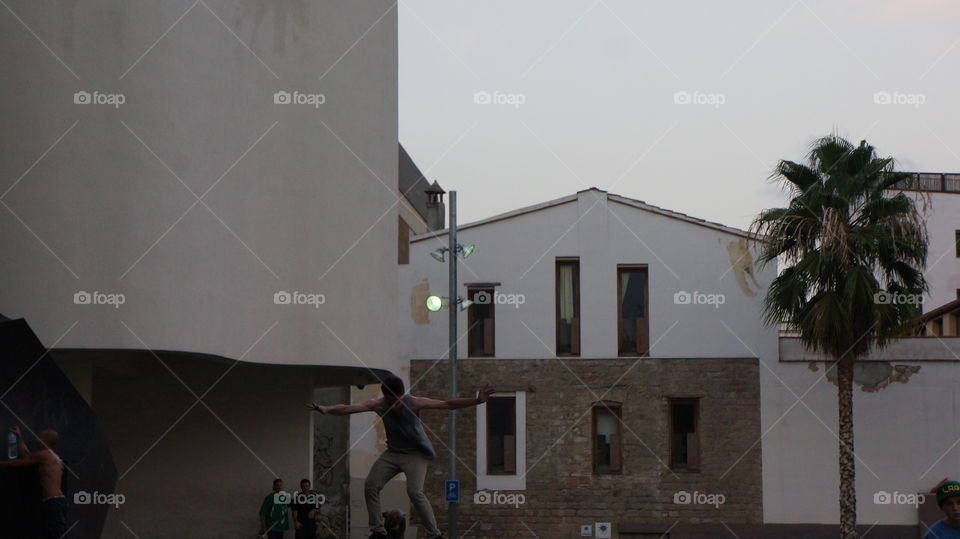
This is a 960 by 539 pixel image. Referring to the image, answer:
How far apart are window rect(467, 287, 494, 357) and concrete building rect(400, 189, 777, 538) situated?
4 cm

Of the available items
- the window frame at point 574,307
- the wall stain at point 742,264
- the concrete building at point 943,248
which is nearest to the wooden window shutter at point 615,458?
the window frame at point 574,307

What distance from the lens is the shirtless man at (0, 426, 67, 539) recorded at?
12797 mm

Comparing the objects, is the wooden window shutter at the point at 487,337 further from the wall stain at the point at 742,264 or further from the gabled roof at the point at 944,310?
the gabled roof at the point at 944,310

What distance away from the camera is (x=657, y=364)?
3684cm

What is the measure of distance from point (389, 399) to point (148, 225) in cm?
912

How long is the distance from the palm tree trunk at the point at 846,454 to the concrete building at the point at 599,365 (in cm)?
321

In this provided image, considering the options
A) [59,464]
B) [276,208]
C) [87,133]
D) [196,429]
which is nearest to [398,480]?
[196,429]

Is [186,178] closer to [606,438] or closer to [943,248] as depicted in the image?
[606,438]

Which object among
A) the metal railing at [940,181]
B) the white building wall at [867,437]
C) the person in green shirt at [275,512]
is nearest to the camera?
the person in green shirt at [275,512]

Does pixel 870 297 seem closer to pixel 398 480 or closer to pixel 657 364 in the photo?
pixel 657 364

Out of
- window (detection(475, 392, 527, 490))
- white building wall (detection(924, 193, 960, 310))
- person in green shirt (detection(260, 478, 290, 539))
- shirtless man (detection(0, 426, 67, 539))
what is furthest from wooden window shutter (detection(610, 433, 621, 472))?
shirtless man (detection(0, 426, 67, 539))

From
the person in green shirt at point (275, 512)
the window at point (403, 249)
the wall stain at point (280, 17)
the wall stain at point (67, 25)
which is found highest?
the wall stain at point (280, 17)

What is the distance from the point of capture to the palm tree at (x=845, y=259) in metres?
32.8

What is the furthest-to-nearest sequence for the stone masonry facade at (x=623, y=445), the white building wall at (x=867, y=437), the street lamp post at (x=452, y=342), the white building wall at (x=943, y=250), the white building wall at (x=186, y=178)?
the white building wall at (x=943, y=250) → the stone masonry facade at (x=623, y=445) → the white building wall at (x=867, y=437) → the street lamp post at (x=452, y=342) → the white building wall at (x=186, y=178)
